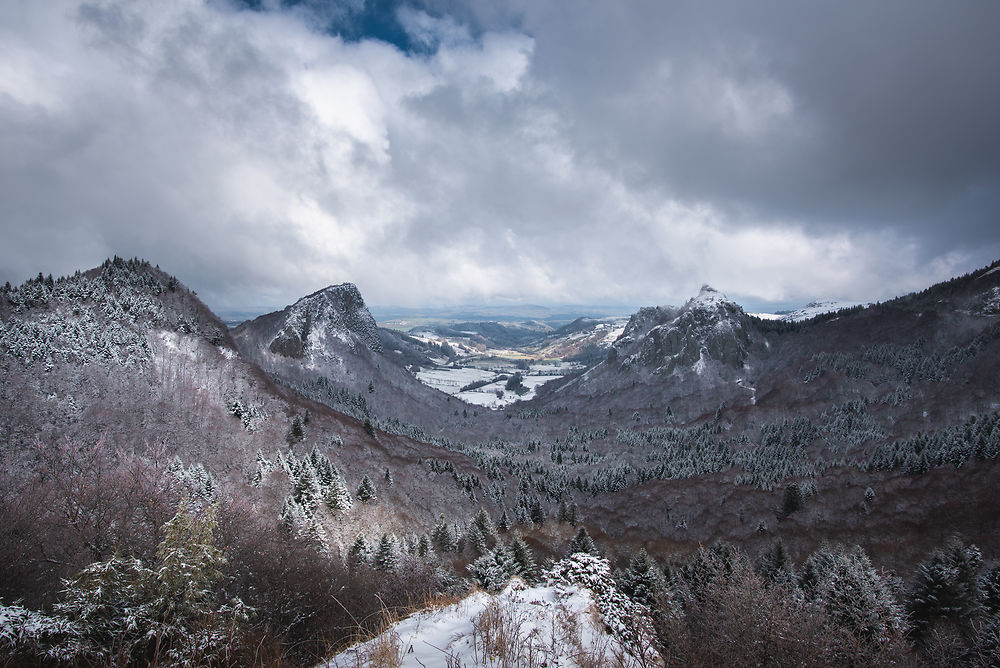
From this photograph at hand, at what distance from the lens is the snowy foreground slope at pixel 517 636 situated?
8.48 m

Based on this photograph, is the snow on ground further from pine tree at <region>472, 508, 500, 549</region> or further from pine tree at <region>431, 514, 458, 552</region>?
pine tree at <region>431, 514, 458, 552</region>

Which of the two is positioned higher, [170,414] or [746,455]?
[170,414]

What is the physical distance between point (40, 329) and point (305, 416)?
38.0m

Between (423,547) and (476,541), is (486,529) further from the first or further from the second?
(423,547)

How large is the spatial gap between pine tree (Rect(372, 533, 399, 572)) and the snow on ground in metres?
29.2

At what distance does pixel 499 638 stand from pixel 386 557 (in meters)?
35.0

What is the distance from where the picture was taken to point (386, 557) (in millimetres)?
38594

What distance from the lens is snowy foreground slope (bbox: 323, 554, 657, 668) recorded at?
8.48 metres

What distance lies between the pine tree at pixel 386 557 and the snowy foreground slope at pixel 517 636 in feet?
92.8

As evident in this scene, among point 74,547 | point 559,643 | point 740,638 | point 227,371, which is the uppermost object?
point 227,371

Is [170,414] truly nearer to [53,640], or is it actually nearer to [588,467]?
[53,640]

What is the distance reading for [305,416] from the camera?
78.4 m

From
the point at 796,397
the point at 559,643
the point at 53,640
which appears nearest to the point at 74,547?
the point at 53,640

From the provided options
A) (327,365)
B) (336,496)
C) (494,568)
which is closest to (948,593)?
(494,568)
